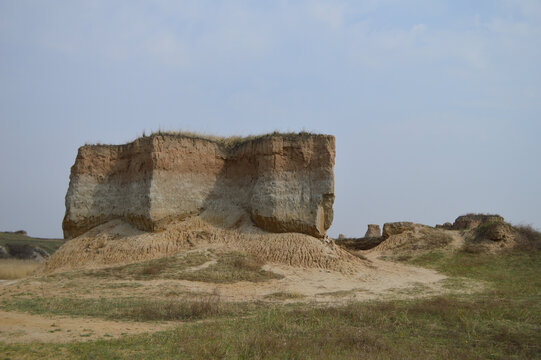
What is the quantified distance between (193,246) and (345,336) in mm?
10006

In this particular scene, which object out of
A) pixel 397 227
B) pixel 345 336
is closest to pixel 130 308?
pixel 345 336

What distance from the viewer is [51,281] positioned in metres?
12.7

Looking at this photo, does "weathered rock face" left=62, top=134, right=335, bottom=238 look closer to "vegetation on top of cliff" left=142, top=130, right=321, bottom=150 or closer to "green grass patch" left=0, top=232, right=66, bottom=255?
"vegetation on top of cliff" left=142, top=130, right=321, bottom=150

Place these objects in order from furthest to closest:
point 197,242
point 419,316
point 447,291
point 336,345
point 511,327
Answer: point 197,242
point 447,291
point 419,316
point 511,327
point 336,345

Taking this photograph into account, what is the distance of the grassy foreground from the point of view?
5.48 m

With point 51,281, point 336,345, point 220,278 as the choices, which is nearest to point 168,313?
point 336,345

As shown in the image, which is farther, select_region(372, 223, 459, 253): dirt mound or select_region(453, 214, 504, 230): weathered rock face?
select_region(453, 214, 504, 230): weathered rock face

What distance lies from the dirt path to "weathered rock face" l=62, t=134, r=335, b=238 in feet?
27.3

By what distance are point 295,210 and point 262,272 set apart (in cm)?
341

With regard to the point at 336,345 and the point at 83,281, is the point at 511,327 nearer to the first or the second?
the point at 336,345

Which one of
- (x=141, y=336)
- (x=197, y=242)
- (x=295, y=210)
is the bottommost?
(x=141, y=336)

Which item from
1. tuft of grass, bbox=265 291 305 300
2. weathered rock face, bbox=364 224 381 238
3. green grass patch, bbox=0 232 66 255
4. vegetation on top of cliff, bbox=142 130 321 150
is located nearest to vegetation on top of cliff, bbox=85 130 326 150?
vegetation on top of cliff, bbox=142 130 321 150

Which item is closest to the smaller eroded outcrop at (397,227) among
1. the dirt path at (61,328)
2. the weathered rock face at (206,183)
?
the weathered rock face at (206,183)

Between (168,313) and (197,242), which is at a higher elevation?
(197,242)
